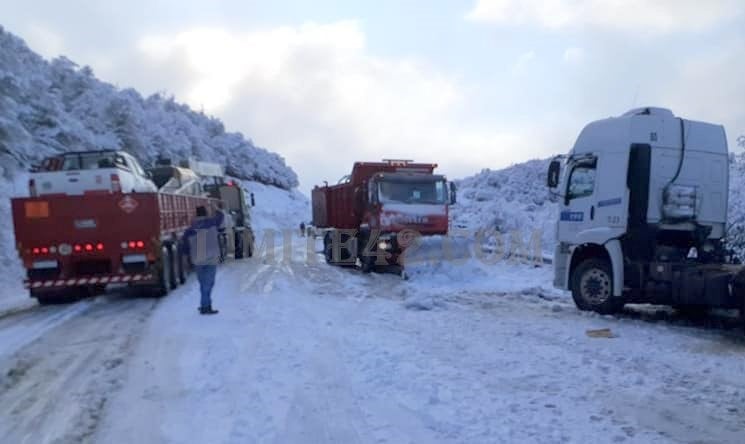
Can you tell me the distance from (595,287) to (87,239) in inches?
371

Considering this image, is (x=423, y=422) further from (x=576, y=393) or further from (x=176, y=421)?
(x=176, y=421)

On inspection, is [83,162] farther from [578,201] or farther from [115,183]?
[578,201]

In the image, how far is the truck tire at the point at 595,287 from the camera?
389 inches

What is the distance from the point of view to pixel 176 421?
482 cm

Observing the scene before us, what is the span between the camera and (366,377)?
5961 mm

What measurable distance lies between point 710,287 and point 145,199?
32.4 ft

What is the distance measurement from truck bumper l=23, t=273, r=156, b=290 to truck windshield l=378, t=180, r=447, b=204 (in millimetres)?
6913

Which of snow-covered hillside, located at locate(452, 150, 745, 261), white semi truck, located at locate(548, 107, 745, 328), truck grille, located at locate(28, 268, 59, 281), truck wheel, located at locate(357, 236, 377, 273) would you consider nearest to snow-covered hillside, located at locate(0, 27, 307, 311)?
truck grille, located at locate(28, 268, 59, 281)

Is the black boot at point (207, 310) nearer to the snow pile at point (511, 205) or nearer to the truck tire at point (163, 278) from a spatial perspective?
the truck tire at point (163, 278)

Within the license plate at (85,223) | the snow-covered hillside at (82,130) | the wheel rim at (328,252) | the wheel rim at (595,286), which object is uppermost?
the snow-covered hillside at (82,130)

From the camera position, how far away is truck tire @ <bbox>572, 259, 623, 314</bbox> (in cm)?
988

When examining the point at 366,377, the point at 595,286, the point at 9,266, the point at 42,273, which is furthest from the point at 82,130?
the point at 366,377

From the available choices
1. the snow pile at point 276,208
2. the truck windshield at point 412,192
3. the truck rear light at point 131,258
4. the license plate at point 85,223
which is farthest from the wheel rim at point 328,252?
the snow pile at point 276,208

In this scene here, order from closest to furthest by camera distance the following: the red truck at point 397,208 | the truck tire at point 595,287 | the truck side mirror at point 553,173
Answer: the truck tire at point 595,287
the truck side mirror at point 553,173
the red truck at point 397,208
